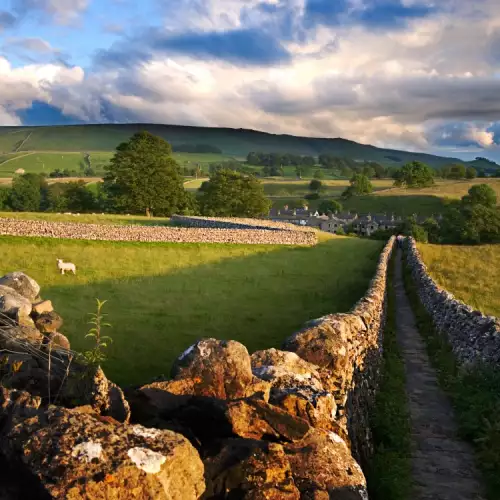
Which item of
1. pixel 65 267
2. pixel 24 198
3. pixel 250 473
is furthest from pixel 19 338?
pixel 24 198

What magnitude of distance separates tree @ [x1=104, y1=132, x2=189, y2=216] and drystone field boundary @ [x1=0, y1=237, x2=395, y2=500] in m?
74.2

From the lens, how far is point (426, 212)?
149250 mm

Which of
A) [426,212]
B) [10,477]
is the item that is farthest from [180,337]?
[426,212]

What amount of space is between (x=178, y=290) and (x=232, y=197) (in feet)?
238

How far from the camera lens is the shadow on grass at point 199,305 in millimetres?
15242

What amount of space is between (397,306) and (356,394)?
54.4 ft

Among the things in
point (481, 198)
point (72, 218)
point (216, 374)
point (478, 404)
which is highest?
point (481, 198)

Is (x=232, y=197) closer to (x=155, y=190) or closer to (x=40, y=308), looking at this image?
(x=155, y=190)

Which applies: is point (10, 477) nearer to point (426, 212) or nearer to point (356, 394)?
point (356, 394)

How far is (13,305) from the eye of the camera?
39.9ft

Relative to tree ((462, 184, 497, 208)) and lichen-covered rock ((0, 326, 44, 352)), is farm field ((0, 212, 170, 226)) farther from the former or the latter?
tree ((462, 184, 497, 208))

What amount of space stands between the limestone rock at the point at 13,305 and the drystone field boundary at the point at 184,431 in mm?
3033

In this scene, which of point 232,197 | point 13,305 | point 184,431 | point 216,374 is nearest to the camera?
point 184,431

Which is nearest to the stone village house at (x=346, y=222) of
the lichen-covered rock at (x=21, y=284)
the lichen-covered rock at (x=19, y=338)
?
the lichen-covered rock at (x=21, y=284)
